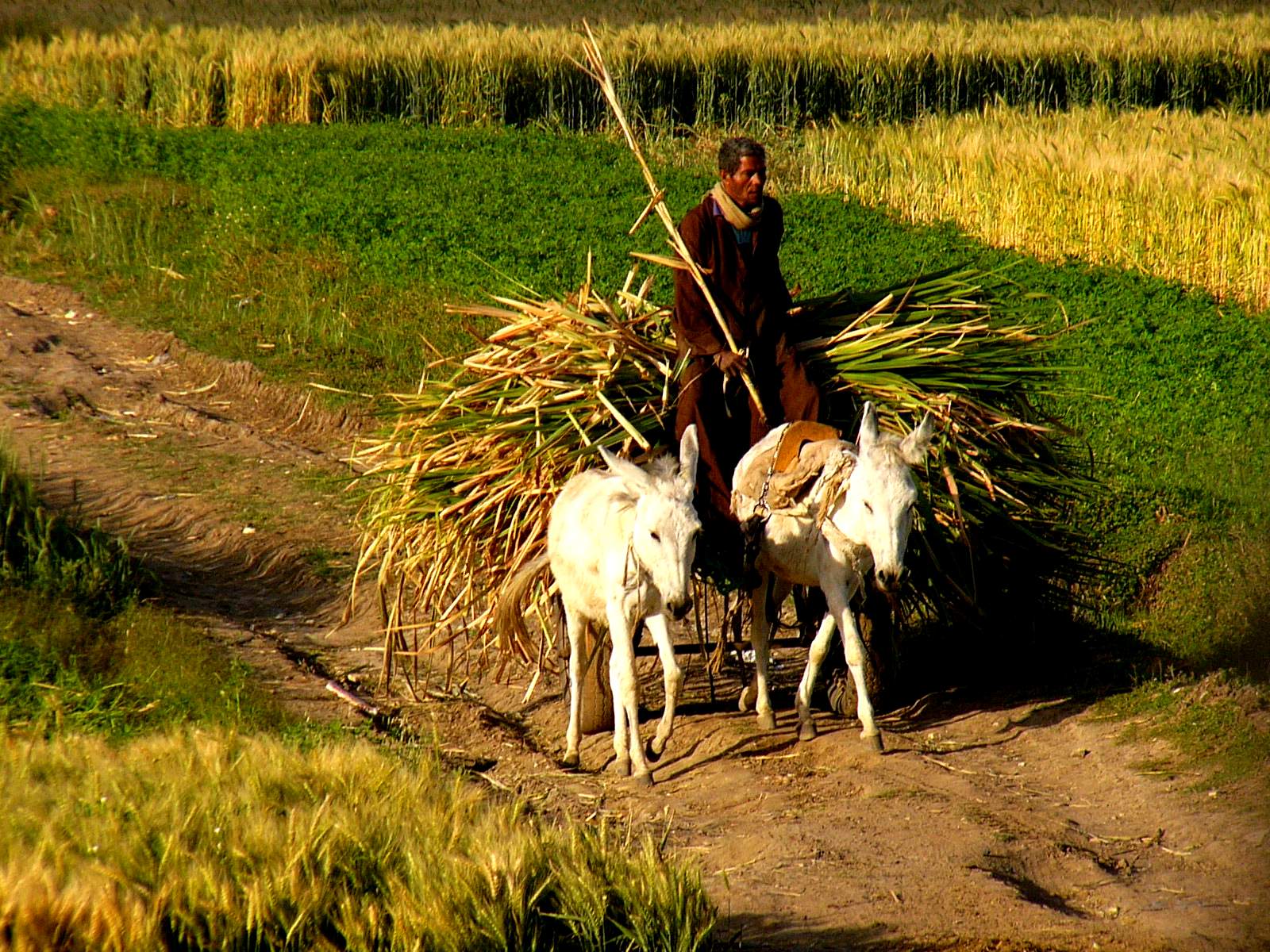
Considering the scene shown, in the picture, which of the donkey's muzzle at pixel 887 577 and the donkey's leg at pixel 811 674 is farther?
the donkey's leg at pixel 811 674

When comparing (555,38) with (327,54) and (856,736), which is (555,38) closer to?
(327,54)

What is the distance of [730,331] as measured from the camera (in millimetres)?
6832

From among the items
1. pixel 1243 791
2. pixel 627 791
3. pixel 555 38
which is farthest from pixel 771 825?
pixel 555 38

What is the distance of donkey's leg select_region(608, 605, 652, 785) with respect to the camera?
6.42 meters

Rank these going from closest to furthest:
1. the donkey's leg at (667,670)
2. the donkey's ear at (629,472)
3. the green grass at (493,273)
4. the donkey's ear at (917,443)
A: the donkey's ear at (629,472), the donkey's ear at (917,443), the donkey's leg at (667,670), the green grass at (493,273)

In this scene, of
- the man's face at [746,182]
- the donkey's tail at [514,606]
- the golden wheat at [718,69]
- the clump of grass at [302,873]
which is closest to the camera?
the clump of grass at [302,873]

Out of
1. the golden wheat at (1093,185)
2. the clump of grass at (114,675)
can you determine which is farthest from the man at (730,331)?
the golden wheat at (1093,185)

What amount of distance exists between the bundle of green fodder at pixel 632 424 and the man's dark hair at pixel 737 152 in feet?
2.61

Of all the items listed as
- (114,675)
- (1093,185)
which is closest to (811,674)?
(114,675)

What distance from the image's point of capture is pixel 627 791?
6.58 metres

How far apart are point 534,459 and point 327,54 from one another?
19339 mm

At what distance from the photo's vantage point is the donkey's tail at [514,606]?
6.90 m

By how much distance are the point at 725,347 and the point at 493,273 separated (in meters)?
8.42

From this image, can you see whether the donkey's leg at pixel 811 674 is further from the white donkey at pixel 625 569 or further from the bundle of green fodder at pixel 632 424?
the white donkey at pixel 625 569
